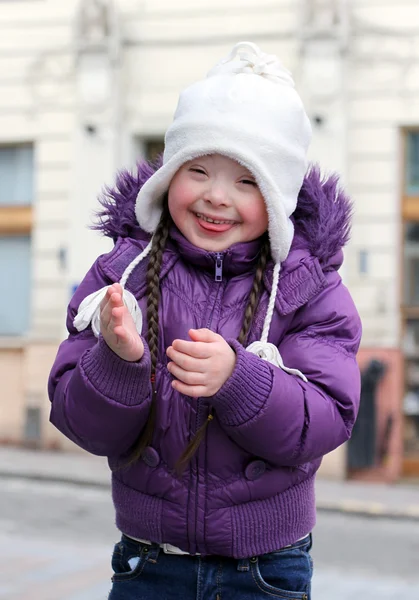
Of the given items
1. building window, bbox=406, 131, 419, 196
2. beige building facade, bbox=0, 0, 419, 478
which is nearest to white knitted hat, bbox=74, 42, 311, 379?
beige building facade, bbox=0, 0, 419, 478

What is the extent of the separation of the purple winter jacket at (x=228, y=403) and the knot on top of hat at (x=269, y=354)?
0.07ft

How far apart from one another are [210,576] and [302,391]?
0.43 meters

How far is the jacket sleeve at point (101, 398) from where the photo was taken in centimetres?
186

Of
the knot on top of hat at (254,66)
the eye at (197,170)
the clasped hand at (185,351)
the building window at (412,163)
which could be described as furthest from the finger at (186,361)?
the building window at (412,163)

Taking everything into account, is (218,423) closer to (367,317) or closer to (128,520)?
(128,520)

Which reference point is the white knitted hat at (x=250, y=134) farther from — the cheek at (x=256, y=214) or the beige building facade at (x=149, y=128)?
the beige building facade at (x=149, y=128)

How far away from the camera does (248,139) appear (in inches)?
80.9

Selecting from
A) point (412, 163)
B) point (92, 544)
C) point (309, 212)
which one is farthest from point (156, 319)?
point (412, 163)

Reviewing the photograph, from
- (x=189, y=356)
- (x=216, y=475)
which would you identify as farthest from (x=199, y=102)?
(x=216, y=475)

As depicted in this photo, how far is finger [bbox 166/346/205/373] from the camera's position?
5.80ft

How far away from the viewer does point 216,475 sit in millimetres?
1981

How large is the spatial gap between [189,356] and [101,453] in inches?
13.6

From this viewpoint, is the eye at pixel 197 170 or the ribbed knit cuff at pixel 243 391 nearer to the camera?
the ribbed knit cuff at pixel 243 391

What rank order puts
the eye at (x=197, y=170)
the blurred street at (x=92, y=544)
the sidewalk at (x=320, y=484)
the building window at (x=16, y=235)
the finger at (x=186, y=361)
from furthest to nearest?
the building window at (x=16, y=235) < the sidewalk at (x=320, y=484) < the blurred street at (x=92, y=544) < the eye at (x=197, y=170) < the finger at (x=186, y=361)
